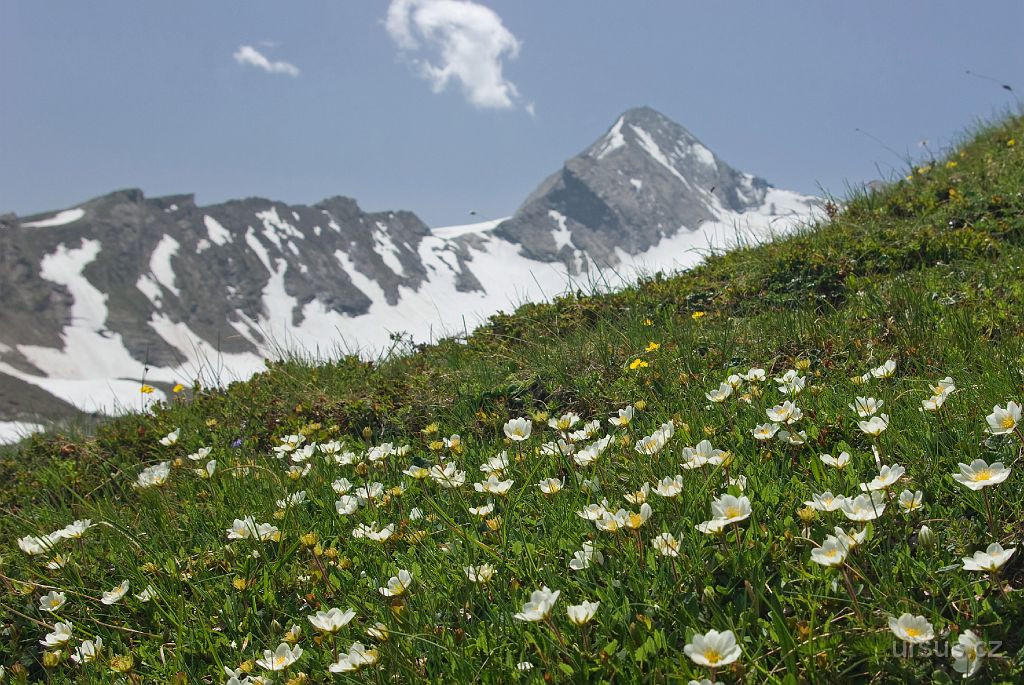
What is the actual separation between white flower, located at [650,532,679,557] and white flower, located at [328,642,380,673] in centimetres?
103

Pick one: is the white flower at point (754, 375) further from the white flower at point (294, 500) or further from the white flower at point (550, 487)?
the white flower at point (294, 500)

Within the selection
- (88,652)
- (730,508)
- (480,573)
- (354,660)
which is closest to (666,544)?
(730,508)

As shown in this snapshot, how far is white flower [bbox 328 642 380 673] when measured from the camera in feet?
6.86

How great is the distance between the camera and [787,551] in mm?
2297

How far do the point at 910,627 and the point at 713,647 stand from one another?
536 mm

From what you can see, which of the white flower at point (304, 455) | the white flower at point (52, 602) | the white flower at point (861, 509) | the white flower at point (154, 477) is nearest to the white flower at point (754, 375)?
the white flower at point (861, 509)

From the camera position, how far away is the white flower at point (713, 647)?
5.61 ft

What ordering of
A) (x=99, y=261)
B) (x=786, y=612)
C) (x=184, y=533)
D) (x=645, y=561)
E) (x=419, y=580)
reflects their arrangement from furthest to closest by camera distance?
(x=99, y=261)
(x=184, y=533)
(x=419, y=580)
(x=645, y=561)
(x=786, y=612)

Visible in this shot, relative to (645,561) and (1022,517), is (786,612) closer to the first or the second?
(645,561)

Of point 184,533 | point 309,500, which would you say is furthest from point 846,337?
point 184,533

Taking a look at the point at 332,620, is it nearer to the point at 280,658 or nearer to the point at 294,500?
the point at 280,658

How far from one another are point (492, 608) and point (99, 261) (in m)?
152

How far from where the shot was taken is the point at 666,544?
90.7 inches

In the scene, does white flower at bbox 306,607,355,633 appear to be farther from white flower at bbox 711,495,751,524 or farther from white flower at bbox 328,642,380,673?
white flower at bbox 711,495,751,524
